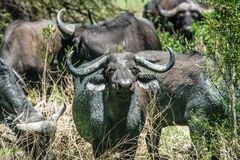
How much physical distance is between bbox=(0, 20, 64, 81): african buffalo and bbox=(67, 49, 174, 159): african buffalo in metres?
6.00

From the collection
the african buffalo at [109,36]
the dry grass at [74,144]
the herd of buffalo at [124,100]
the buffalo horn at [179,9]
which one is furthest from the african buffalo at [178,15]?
the herd of buffalo at [124,100]

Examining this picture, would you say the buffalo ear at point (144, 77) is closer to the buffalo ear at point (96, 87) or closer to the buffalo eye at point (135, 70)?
the buffalo eye at point (135, 70)

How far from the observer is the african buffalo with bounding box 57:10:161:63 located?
48.5 ft

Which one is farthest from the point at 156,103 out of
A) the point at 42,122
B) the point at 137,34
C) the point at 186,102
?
the point at 137,34

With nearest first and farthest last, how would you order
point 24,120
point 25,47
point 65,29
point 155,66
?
1. point 155,66
2. point 24,120
3. point 65,29
4. point 25,47

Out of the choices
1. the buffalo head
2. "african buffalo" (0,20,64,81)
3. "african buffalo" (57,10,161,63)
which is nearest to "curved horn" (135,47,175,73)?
"african buffalo" (57,10,161,63)

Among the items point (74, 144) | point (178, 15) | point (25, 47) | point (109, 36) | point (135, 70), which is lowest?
point (178, 15)

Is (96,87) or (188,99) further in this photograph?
(188,99)

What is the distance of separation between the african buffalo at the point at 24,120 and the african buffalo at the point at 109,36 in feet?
14.8

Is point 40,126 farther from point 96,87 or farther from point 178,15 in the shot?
point 178,15

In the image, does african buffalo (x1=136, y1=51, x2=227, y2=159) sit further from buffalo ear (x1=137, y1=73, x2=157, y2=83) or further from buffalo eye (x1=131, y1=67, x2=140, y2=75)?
buffalo eye (x1=131, y1=67, x2=140, y2=75)

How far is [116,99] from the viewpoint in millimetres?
8586

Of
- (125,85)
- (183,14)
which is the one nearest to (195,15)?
(183,14)

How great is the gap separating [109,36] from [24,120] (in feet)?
17.7
